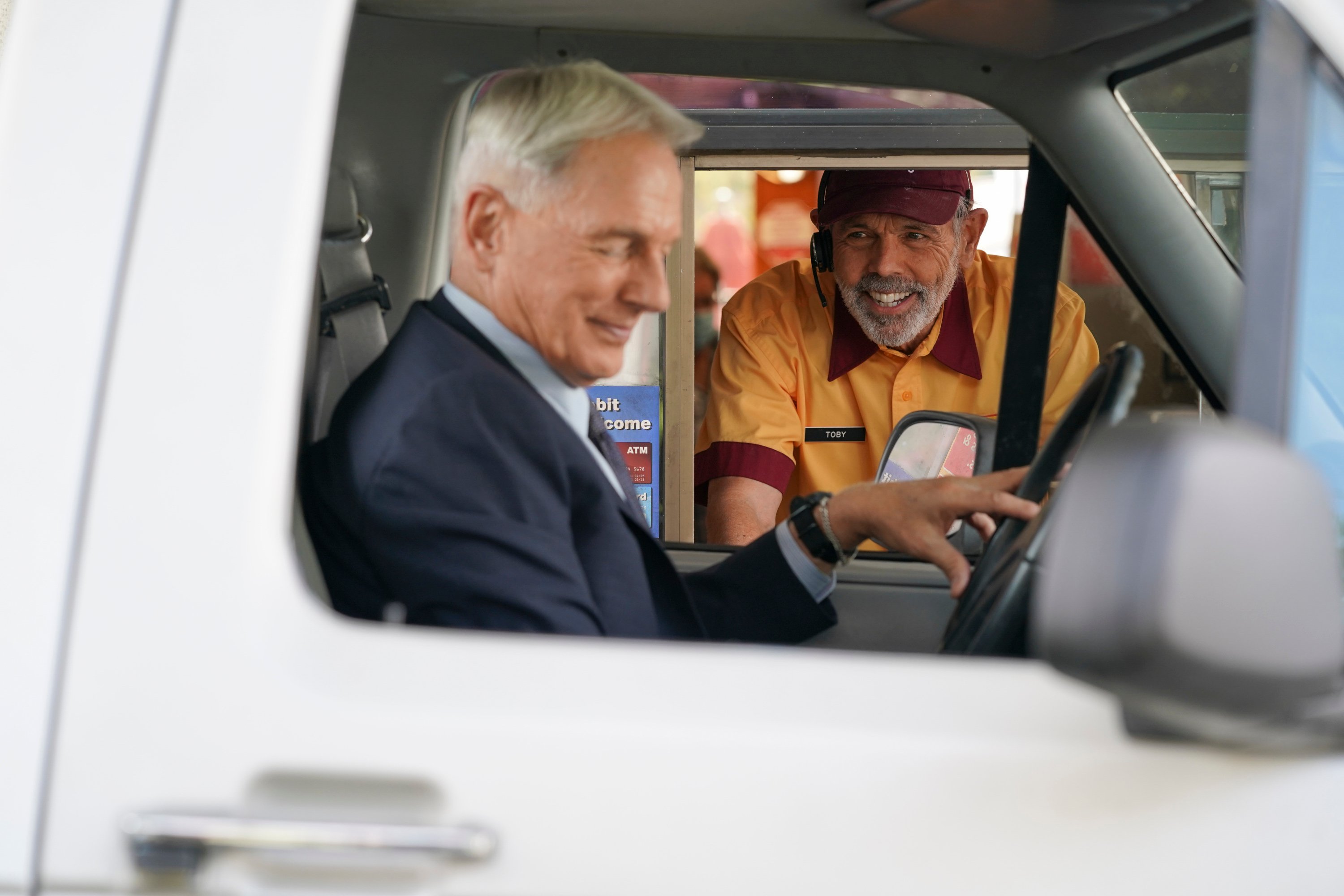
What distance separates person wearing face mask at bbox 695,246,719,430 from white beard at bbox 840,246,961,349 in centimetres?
62

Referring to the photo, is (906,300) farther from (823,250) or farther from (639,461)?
(639,461)

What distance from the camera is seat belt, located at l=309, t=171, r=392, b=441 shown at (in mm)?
1539

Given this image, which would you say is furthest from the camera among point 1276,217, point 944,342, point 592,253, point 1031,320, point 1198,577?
point 944,342

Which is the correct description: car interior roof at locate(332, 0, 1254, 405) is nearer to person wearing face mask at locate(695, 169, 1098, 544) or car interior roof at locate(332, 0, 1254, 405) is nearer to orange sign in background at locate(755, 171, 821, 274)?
person wearing face mask at locate(695, 169, 1098, 544)

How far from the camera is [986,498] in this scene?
1631mm

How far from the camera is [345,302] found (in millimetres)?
1596

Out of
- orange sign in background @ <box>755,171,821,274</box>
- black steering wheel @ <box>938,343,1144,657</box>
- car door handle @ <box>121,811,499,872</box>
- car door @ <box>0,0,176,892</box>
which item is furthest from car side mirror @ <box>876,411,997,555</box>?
orange sign in background @ <box>755,171,821,274</box>

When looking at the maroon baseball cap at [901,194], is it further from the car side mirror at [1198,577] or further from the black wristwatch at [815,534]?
the car side mirror at [1198,577]

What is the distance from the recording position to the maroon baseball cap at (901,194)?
2.75m

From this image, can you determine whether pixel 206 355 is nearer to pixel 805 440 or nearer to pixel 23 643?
pixel 23 643

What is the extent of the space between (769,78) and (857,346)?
3.75 feet

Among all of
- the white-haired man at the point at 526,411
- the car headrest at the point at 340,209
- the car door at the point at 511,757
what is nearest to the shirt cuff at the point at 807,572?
the white-haired man at the point at 526,411

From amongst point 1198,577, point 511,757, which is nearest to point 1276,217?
point 1198,577

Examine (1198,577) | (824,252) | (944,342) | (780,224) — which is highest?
(780,224)
